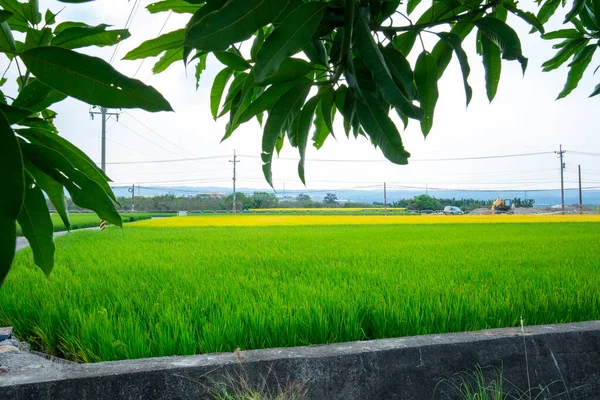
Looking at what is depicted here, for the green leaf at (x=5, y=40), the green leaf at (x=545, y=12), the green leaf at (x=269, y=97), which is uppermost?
the green leaf at (x=545, y=12)

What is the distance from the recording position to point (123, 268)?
13.1 feet

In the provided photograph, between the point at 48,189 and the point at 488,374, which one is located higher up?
the point at 48,189

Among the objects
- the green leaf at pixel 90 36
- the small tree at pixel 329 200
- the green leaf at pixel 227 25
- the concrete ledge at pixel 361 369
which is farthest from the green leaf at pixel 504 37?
the small tree at pixel 329 200

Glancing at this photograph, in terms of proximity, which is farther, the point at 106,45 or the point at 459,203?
the point at 459,203

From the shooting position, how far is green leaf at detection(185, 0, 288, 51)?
375 millimetres

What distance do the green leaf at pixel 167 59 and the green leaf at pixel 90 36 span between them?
161 millimetres

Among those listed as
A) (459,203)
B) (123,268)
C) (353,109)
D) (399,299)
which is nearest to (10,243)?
(353,109)

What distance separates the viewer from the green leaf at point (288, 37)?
0.42 metres

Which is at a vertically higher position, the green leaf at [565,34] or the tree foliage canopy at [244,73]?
the green leaf at [565,34]

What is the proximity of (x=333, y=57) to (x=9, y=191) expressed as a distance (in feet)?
1.40

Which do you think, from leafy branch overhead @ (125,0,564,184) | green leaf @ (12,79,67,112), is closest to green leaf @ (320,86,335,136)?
leafy branch overhead @ (125,0,564,184)

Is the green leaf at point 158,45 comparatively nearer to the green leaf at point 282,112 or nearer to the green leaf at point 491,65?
the green leaf at point 282,112

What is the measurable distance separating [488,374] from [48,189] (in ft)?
4.94

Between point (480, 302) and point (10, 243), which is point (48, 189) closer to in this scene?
point (10, 243)
